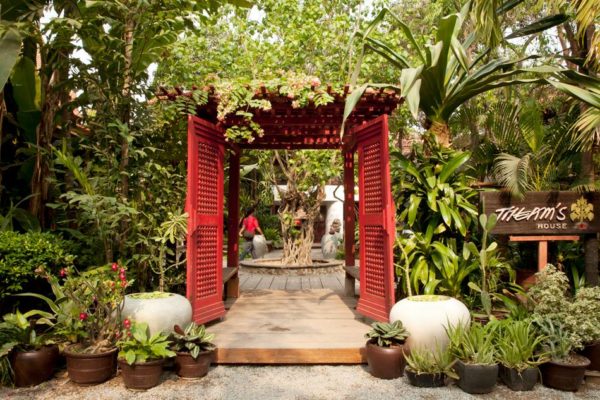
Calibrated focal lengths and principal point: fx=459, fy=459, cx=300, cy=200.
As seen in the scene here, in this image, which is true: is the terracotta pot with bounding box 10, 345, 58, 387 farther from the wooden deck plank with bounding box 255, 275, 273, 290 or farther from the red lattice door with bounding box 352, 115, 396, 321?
the wooden deck plank with bounding box 255, 275, 273, 290

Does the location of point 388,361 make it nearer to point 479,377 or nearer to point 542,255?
point 479,377

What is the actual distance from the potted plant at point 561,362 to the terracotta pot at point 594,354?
0.18 meters

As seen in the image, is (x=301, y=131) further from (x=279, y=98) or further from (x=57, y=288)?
(x=57, y=288)

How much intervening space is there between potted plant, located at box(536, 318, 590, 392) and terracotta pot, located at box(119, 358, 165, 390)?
327 centimetres

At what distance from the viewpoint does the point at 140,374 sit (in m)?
3.78

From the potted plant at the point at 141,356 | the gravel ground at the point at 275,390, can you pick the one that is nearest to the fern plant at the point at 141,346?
the potted plant at the point at 141,356

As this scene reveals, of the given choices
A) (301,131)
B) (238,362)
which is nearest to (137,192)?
(238,362)

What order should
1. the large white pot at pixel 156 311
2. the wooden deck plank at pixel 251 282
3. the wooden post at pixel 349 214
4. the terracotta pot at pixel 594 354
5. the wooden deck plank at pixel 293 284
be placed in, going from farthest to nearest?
the wooden deck plank at pixel 251 282 < the wooden deck plank at pixel 293 284 < the wooden post at pixel 349 214 < the large white pot at pixel 156 311 < the terracotta pot at pixel 594 354

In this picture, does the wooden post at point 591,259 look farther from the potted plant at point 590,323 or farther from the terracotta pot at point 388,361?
the terracotta pot at point 388,361

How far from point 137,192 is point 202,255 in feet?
3.41

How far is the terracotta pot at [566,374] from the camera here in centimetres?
373

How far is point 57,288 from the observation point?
4.20m

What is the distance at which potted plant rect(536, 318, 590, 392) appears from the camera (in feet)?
12.3

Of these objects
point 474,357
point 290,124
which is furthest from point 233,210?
point 474,357
